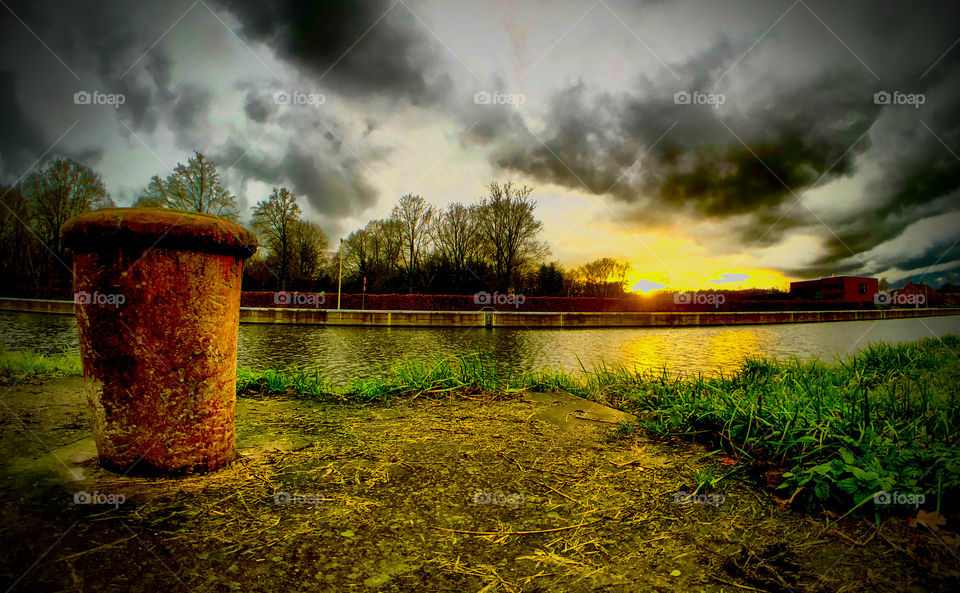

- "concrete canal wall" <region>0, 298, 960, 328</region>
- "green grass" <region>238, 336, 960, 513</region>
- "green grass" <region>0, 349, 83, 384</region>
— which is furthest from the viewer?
"concrete canal wall" <region>0, 298, 960, 328</region>

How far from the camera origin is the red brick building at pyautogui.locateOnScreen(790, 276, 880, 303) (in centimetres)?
6581

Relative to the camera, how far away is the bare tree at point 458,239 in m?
46.6

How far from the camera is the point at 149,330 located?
198cm

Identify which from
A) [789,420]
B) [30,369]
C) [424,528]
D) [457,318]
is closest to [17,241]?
[457,318]

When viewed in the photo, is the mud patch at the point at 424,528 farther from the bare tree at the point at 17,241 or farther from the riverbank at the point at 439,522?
the bare tree at the point at 17,241

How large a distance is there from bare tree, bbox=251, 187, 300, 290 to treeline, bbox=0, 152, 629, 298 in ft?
0.31

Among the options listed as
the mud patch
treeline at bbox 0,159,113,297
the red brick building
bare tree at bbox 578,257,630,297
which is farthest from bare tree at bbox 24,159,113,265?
the red brick building

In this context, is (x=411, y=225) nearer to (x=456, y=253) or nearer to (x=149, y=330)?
(x=456, y=253)

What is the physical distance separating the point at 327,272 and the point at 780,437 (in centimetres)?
4997

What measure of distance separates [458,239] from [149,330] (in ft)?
153

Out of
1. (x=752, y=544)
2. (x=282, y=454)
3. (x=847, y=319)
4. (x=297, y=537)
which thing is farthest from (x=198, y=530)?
(x=847, y=319)

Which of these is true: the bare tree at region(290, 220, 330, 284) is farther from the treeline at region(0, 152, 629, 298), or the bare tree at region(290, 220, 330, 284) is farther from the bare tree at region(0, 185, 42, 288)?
the bare tree at region(0, 185, 42, 288)

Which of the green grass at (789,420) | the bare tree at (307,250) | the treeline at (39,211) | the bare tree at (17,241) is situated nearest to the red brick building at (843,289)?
the bare tree at (307,250)

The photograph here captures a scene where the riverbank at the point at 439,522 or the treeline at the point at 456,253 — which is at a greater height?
the treeline at the point at 456,253
